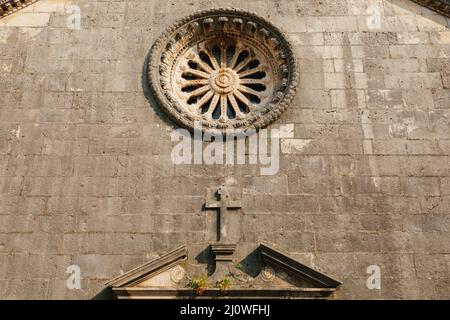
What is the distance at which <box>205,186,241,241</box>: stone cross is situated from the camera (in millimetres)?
9449

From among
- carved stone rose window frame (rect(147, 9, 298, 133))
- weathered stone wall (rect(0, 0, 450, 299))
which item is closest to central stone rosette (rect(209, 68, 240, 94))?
carved stone rose window frame (rect(147, 9, 298, 133))

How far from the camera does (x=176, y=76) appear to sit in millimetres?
11047

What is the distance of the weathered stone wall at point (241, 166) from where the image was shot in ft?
30.5

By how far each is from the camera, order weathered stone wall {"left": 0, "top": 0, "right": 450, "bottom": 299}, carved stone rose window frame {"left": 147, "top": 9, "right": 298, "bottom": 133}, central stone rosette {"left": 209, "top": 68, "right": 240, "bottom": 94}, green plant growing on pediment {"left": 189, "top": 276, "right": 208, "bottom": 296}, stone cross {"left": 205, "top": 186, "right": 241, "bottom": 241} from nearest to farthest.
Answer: green plant growing on pediment {"left": 189, "top": 276, "right": 208, "bottom": 296}
weathered stone wall {"left": 0, "top": 0, "right": 450, "bottom": 299}
stone cross {"left": 205, "top": 186, "right": 241, "bottom": 241}
carved stone rose window frame {"left": 147, "top": 9, "right": 298, "bottom": 133}
central stone rosette {"left": 209, "top": 68, "right": 240, "bottom": 94}

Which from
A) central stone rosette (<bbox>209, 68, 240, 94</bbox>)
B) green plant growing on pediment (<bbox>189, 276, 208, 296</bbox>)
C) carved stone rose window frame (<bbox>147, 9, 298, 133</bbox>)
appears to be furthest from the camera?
central stone rosette (<bbox>209, 68, 240, 94</bbox>)

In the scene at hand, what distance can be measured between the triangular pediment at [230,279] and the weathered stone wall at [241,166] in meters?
0.32

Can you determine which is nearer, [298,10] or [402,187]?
[402,187]

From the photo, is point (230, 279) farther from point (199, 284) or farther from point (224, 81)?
point (224, 81)

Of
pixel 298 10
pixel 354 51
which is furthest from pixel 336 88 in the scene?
pixel 298 10

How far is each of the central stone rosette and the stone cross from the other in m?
2.03

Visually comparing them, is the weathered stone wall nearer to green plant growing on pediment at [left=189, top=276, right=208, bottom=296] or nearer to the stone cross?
the stone cross

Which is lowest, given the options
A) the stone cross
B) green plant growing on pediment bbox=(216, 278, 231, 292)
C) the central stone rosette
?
green plant growing on pediment bbox=(216, 278, 231, 292)

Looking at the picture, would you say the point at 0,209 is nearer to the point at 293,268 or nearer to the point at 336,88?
the point at 293,268

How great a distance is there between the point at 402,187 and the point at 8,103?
6.68m
